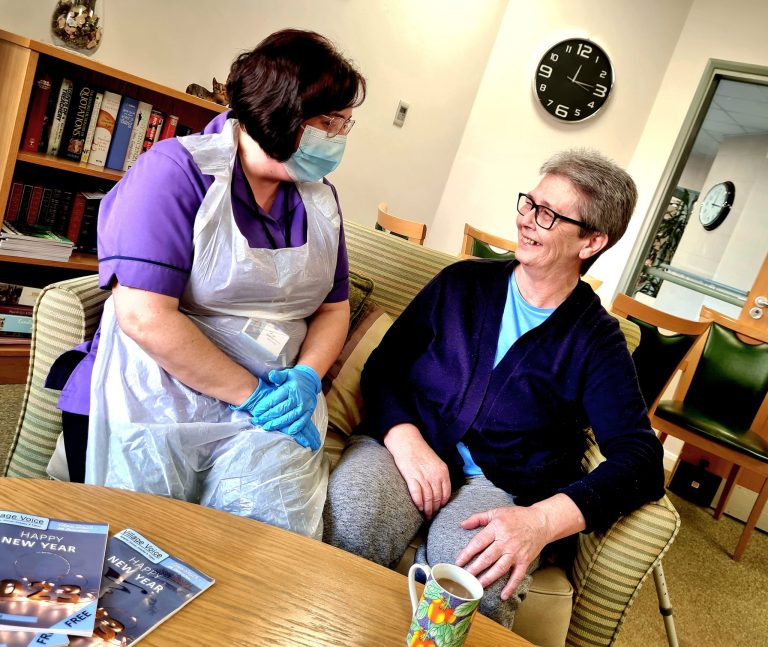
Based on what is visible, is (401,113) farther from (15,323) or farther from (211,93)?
(15,323)

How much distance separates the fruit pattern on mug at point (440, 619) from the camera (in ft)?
2.61

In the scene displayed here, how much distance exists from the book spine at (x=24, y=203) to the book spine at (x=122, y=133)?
10.0 inches

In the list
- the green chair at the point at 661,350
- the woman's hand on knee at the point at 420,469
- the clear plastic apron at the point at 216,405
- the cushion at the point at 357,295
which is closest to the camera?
the clear plastic apron at the point at 216,405

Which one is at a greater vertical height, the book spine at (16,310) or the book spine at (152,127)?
the book spine at (152,127)

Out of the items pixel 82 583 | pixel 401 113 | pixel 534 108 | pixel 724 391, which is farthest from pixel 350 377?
pixel 534 108

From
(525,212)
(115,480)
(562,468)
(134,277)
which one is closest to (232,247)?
(134,277)

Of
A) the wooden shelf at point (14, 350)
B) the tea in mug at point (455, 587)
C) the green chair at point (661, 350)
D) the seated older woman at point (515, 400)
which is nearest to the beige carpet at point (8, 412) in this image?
the wooden shelf at point (14, 350)

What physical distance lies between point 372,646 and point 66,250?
1881mm

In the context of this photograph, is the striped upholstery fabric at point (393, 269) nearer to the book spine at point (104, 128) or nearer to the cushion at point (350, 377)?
the cushion at point (350, 377)

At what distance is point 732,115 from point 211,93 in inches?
123

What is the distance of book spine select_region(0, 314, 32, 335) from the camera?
221 cm

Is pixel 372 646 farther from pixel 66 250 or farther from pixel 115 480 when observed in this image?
pixel 66 250

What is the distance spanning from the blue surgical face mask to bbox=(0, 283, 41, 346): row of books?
4.38 feet

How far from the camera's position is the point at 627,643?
1985mm
